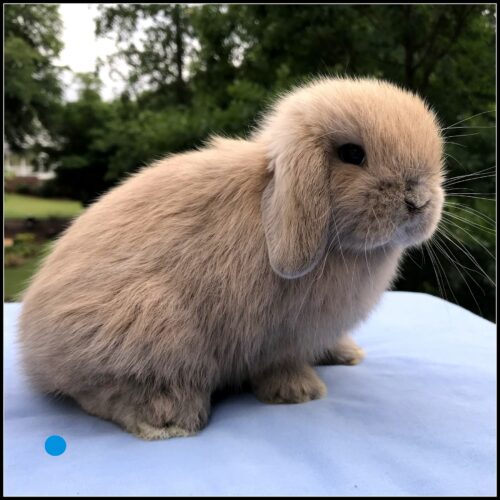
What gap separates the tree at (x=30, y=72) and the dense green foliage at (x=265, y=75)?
0.10m

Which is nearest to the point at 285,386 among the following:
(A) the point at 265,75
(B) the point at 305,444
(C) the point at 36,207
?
(B) the point at 305,444

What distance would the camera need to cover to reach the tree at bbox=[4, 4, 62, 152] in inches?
66.0

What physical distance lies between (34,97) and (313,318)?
159 cm

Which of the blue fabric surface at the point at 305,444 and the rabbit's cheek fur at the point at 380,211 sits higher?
the rabbit's cheek fur at the point at 380,211

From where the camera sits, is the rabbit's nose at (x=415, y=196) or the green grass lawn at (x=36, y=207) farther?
the green grass lawn at (x=36, y=207)

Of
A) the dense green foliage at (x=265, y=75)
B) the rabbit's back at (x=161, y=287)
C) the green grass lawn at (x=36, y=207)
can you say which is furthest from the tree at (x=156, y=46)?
the rabbit's back at (x=161, y=287)

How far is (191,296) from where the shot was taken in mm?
761

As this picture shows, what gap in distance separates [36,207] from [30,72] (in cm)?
51

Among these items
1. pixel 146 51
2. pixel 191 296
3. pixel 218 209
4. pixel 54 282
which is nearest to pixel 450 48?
pixel 146 51

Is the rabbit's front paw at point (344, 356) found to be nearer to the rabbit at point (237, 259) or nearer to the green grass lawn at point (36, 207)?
the rabbit at point (237, 259)

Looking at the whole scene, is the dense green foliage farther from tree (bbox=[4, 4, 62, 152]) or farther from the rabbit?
the rabbit

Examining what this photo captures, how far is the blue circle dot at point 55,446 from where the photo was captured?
0.72 metres

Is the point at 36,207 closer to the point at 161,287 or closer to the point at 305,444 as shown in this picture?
the point at 161,287

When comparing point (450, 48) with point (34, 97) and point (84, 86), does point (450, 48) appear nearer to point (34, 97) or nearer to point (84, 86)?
point (84, 86)
